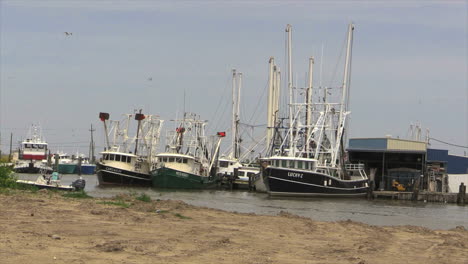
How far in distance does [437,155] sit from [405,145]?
16.7 feet

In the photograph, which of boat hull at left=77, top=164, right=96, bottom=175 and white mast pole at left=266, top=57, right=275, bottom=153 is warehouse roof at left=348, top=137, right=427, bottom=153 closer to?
white mast pole at left=266, top=57, right=275, bottom=153

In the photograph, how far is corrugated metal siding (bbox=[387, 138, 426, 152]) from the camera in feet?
247

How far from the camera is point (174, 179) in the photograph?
74375mm

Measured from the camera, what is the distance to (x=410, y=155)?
265 feet

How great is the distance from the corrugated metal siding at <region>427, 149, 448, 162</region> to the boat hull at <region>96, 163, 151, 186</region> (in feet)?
104

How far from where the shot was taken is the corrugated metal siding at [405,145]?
247ft

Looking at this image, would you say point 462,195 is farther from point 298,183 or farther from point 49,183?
point 49,183

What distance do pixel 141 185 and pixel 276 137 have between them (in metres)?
17.9

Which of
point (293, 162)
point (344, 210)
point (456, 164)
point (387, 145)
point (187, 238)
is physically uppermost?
point (387, 145)

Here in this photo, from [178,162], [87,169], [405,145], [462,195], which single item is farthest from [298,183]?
[87,169]

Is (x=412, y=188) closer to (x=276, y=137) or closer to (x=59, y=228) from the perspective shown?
(x=276, y=137)

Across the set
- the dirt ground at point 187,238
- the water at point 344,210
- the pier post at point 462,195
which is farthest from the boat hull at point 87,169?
the dirt ground at point 187,238

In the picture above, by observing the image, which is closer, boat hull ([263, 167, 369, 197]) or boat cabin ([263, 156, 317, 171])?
boat hull ([263, 167, 369, 197])

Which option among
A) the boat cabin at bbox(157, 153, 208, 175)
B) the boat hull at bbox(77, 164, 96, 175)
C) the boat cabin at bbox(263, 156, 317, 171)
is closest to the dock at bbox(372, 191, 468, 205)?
the boat cabin at bbox(263, 156, 317, 171)
